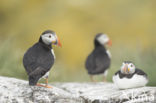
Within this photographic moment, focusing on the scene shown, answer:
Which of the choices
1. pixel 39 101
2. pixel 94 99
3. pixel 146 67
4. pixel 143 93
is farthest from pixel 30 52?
pixel 146 67

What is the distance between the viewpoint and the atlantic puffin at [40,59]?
5141 millimetres

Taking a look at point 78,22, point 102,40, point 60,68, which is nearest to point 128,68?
point 102,40

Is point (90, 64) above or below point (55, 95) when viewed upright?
above

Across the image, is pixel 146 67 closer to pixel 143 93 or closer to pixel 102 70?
pixel 102 70

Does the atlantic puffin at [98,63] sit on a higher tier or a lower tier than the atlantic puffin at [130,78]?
higher

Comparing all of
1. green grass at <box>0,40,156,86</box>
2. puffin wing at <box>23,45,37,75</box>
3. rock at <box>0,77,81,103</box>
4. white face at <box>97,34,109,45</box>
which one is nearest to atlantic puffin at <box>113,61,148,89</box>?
rock at <box>0,77,81,103</box>

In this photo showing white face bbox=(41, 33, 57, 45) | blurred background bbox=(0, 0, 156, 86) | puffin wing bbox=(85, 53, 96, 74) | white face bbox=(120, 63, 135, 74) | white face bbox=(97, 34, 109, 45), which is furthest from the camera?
blurred background bbox=(0, 0, 156, 86)

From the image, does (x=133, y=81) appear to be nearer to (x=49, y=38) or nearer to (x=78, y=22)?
(x=49, y=38)

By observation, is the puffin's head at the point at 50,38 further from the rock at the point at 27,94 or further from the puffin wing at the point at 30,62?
the rock at the point at 27,94

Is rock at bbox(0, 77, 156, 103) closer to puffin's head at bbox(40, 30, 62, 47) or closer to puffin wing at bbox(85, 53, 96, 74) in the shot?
puffin's head at bbox(40, 30, 62, 47)

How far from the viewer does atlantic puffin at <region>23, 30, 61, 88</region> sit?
5.14 meters

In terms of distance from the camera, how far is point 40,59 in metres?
5.21

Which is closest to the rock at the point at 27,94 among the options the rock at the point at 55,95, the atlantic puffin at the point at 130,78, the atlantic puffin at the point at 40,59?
the rock at the point at 55,95

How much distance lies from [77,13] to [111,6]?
1.50 m
